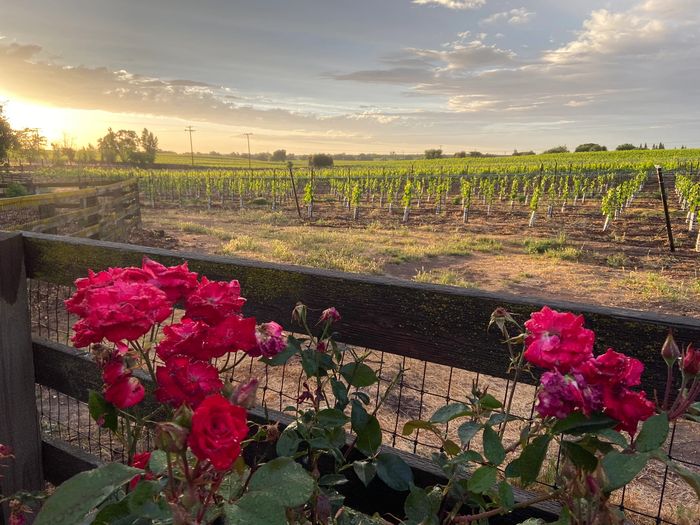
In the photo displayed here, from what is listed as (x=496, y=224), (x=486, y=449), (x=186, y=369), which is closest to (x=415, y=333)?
(x=486, y=449)

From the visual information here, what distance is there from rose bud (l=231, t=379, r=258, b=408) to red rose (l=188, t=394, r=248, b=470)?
0.07 meters

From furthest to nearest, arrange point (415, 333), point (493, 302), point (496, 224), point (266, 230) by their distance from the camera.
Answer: point (496, 224) → point (266, 230) → point (415, 333) → point (493, 302)

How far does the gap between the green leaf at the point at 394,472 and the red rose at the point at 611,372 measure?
51 centimetres

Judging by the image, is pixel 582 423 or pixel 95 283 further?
pixel 95 283

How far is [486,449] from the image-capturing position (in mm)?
851

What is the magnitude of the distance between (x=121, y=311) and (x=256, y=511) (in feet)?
1.10

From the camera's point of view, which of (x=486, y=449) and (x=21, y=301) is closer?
(x=486, y=449)

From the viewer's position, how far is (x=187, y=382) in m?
0.76

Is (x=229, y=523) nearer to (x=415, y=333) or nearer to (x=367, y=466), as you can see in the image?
(x=367, y=466)

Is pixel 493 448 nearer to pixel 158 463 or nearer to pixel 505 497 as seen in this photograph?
pixel 505 497

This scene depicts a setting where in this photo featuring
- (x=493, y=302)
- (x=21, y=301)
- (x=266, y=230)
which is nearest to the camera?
(x=493, y=302)

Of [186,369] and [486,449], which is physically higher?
[186,369]

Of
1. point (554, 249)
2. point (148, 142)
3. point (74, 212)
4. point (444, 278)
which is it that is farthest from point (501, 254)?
point (148, 142)

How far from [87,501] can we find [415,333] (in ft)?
2.75
